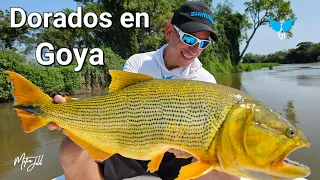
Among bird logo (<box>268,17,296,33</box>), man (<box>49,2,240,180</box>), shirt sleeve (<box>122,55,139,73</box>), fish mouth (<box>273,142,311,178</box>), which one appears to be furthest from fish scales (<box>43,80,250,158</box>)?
bird logo (<box>268,17,296,33</box>)

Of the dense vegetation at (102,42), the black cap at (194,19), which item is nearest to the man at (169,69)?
the black cap at (194,19)

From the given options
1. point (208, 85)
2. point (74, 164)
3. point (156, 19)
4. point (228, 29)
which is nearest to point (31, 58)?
point (156, 19)

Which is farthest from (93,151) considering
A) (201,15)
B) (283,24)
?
(283,24)

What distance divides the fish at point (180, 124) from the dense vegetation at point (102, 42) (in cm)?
1234

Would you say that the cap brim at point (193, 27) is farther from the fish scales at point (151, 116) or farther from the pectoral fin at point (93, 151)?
the pectoral fin at point (93, 151)

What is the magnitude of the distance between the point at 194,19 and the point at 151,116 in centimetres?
157

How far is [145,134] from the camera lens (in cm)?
217

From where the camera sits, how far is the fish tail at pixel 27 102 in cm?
236

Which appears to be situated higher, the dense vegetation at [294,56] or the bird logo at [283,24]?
the bird logo at [283,24]

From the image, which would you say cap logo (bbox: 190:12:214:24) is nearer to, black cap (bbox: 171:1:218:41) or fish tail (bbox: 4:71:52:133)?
black cap (bbox: 171:1:218:41)

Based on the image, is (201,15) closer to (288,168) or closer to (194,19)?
(194,19)

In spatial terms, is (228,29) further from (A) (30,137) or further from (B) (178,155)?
(B) (178,155)

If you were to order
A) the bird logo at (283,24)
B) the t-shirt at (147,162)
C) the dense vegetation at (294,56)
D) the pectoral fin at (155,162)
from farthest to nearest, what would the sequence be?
the dense vegetation at (294,56)
the bird logo at (283,24)
the t-shirt at (147,162)
the pectoral fin at (155,162)

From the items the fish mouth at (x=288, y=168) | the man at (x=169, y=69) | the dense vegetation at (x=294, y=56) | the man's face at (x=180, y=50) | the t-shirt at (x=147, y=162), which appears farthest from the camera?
the dense vegetation at (x=294, y=56)
